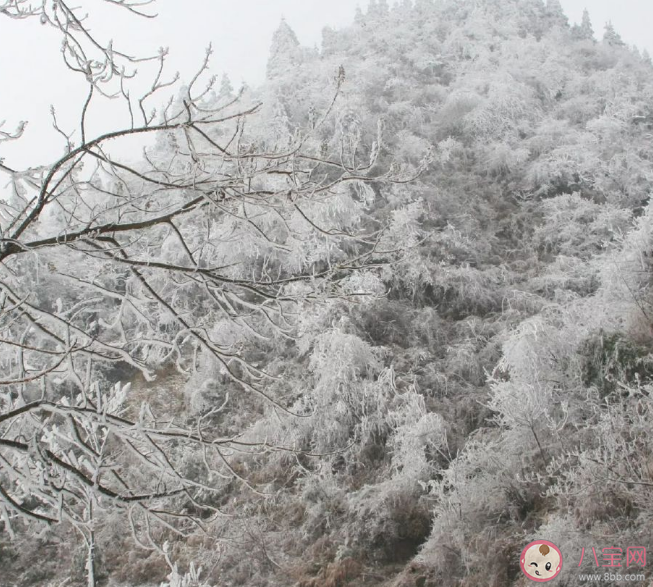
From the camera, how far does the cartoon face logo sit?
10.9ft

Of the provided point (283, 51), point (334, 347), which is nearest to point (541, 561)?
point (334, 347)

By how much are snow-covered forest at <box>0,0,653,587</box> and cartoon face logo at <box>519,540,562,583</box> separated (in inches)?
3.1

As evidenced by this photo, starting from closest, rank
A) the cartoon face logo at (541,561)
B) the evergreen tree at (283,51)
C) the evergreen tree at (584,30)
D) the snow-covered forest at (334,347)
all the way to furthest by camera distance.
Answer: the snow-covered forest at (334,347) < the cartoon face logo at (541,561) < the evergreen tree at (283,51) < the evergreen tree at (584,30)

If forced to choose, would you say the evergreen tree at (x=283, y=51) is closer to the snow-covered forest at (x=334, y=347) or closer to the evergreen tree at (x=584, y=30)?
the snow-covered forest at (x=334, y=347)

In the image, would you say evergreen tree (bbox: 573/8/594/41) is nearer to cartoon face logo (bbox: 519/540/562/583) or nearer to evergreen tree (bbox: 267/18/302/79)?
evergreen tree (bbox: 267/18/302/79)

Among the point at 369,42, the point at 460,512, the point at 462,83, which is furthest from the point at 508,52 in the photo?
the point at 460,512

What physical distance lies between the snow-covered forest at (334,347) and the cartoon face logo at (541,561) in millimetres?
79

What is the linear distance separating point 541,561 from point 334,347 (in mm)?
4155

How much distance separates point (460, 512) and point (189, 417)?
5.38 meters

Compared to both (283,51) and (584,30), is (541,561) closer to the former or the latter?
(283,51)

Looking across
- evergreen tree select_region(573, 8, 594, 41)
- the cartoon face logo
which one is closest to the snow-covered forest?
the cartoon face logo

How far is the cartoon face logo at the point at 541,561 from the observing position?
3.32 metres

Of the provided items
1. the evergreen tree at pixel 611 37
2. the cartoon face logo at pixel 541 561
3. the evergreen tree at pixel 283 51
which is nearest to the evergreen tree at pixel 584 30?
the evergreen tree at pixel 611 37

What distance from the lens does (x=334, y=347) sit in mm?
7168
